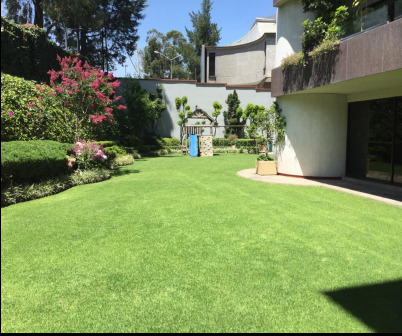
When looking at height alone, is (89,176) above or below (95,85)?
below

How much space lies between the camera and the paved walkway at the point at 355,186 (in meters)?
7.02

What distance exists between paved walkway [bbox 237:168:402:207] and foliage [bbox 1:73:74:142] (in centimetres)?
632

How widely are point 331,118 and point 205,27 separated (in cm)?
3970

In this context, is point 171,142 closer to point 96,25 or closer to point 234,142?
point 234,142

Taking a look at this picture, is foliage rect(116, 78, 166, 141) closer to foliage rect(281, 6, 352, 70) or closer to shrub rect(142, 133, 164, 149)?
shrub rect(142, 133, 164, 149)

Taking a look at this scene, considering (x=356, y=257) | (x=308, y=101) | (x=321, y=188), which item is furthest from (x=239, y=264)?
(x=308, y=101)

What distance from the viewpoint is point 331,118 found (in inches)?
366

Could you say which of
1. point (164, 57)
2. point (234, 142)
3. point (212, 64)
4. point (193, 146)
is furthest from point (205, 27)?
point (193, 146)

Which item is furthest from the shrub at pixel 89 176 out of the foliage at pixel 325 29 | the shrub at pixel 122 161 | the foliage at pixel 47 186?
the foliage at pixel 325 29

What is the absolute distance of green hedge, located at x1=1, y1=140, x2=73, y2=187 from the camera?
217 inches

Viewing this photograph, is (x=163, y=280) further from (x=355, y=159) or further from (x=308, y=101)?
(x=355, y=159)

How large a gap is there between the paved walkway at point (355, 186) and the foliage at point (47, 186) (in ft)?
15.7

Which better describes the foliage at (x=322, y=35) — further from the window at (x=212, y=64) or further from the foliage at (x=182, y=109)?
the window at (x=212, y=64)

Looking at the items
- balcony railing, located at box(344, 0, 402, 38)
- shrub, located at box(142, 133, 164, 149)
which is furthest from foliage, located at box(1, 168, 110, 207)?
shrub, located at box(142, 133, 164, 149)
